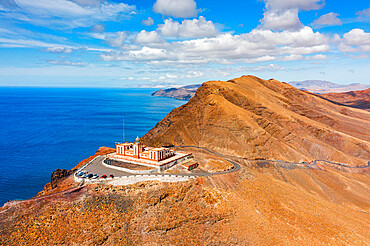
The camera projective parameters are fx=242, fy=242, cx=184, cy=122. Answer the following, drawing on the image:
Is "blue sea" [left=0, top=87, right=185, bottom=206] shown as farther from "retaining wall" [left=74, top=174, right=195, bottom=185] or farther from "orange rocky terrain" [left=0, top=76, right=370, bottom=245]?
"retaining wall" [left=74, top=174, right=195, bottom=185]

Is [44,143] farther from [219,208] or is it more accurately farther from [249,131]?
[219,208]

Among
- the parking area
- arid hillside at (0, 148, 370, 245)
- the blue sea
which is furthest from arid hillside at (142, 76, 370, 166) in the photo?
the blue sea

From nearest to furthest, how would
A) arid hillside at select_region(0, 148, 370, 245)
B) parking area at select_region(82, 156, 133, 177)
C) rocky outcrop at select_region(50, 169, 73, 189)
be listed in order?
arid hillside at select_region(0, 148, 370, 245) → parking area at select_region(82, 156, 133, 177) → rocky outcrop at select_region(50, 169, 73, 189)

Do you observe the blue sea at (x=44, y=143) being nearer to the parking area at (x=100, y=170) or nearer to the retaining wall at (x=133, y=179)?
the parking area at (x=100, y=170)

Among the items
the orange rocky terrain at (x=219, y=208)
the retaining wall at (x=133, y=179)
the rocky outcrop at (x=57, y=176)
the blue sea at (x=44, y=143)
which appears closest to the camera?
the orange rocky terrain at (x=219, y=208)

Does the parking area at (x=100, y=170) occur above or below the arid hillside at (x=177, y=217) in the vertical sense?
above

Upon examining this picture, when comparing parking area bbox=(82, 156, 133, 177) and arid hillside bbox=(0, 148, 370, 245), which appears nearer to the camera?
arid hillside bbox=(0, 148, 370, 245)

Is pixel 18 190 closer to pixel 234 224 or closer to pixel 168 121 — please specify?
pixel 168 121

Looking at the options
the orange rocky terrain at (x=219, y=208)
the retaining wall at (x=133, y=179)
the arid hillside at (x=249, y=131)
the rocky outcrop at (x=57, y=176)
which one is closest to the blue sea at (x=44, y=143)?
the rocky outcrop at (x=57, y=176)

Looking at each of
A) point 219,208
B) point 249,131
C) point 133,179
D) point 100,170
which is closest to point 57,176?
point 100,170
